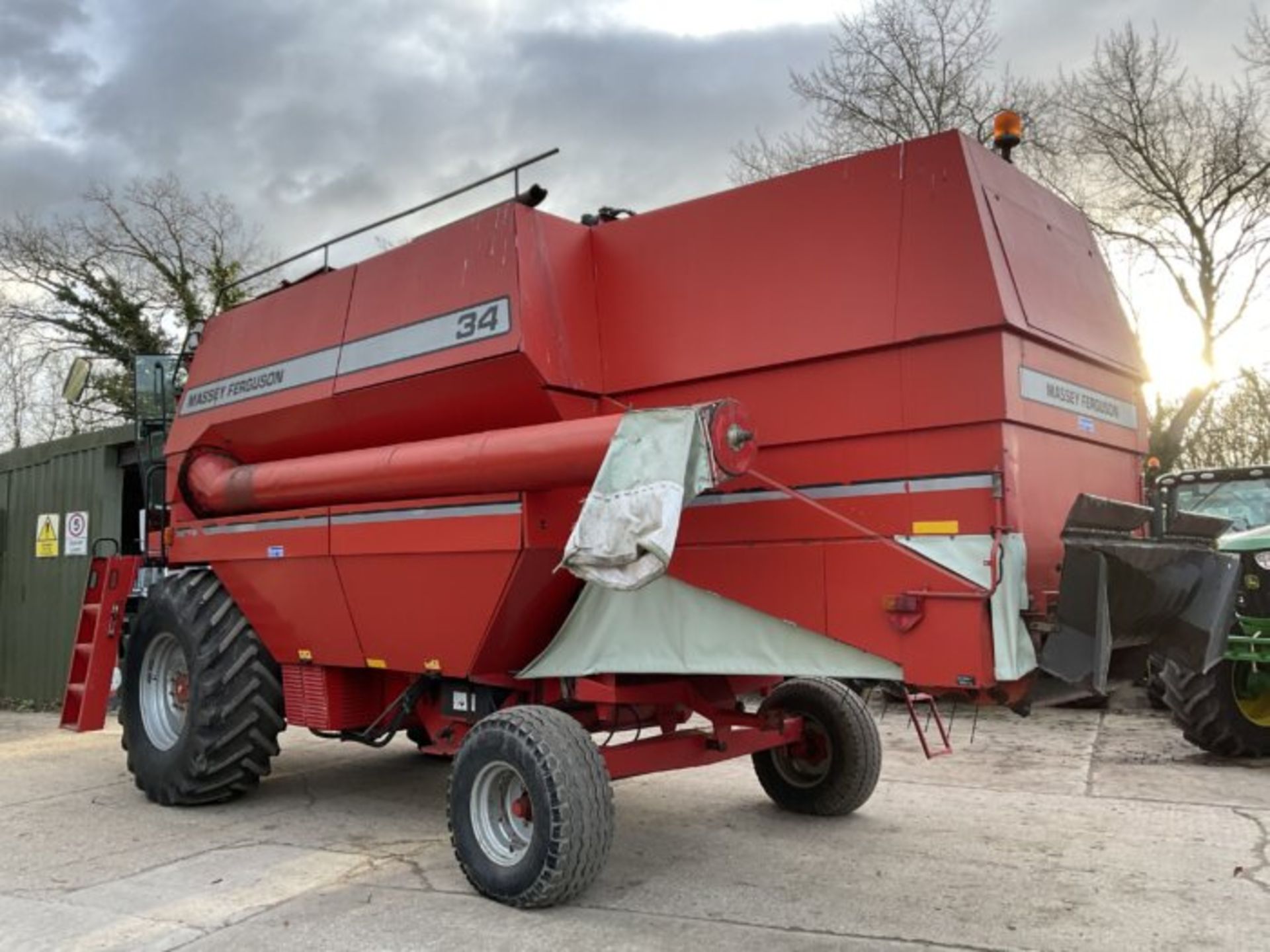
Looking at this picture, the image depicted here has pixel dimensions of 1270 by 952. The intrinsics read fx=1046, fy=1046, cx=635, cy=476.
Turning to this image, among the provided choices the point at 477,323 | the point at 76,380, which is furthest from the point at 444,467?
the point at 76,380

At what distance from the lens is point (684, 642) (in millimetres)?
4668

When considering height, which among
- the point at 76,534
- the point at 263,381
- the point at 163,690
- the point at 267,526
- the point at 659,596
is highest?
the point at 263,381

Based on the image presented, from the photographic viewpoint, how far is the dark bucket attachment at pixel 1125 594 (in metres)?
3.92

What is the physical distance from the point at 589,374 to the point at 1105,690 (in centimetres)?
262

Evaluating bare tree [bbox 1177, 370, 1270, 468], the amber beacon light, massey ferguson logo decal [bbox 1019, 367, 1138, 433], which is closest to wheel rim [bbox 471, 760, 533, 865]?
massey ferguson logo decal [bbox 1019, 367, 1138, 433]

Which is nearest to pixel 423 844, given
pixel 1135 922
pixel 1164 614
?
pixel 1135 922

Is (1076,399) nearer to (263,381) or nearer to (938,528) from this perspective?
(938,528)

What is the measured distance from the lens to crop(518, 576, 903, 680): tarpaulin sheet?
4301 millimetres

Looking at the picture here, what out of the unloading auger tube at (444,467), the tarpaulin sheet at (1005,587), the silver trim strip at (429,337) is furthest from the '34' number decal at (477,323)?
the tarpaulin sheet at (1005,587)

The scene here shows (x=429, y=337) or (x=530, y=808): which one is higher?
(x=429, y=337)

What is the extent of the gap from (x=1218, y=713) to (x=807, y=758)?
3651 mm

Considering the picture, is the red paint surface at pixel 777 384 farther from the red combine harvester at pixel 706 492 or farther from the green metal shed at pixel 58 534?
the green metal shed at pixel 58 534

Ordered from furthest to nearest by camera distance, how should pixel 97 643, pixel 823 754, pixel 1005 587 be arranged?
pixel 97 643
pixel 823 754
pixel 1005 587

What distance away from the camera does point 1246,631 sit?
772 cm
